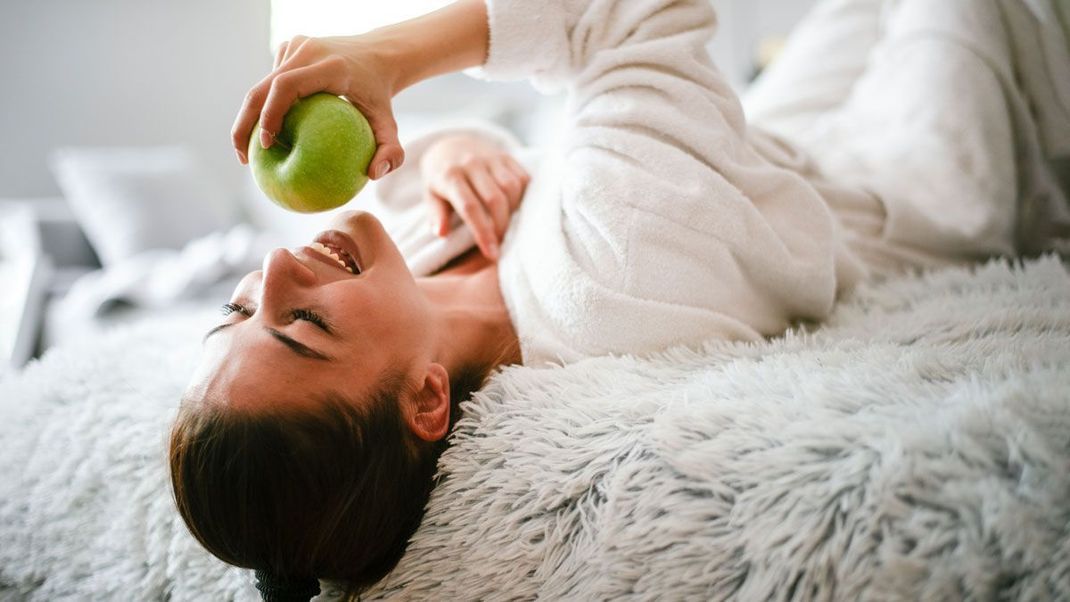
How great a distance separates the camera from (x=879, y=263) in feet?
3.30

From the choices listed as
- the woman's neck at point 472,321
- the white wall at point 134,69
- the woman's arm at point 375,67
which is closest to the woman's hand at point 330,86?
the woman's arm at point 375,67

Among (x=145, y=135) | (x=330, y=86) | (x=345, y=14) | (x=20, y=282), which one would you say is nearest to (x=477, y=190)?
(x=330, y=86)

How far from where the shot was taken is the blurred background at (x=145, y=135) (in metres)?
1.97

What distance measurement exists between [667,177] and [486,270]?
11.8 inches

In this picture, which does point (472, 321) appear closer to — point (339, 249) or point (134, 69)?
point (339, 249)

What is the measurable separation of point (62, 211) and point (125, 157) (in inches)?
12.5

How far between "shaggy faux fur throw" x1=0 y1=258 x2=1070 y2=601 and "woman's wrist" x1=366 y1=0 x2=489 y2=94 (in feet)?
1.18

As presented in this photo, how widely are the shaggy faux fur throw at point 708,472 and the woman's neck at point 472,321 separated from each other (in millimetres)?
106

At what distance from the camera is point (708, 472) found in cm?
49

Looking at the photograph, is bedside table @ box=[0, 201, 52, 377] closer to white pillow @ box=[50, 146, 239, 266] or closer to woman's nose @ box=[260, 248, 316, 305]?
white pillow @ box=[50, 146, 239, 266]

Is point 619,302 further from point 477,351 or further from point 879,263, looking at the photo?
point 879,263

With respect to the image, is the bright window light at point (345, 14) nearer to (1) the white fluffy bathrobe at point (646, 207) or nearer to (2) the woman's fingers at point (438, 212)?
(2) the woman's fingers at point (438, 212)

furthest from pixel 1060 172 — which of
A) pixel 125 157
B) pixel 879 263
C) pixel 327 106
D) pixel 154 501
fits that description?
pixel 125 157

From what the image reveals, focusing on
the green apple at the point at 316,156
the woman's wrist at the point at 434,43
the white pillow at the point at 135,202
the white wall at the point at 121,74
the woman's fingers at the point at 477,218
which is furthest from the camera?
the white wall at the point at 121,74
